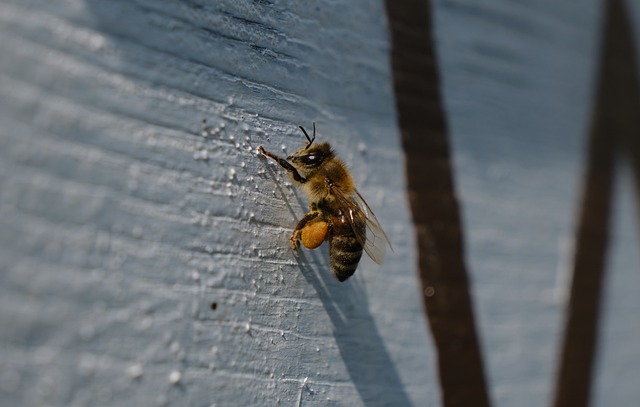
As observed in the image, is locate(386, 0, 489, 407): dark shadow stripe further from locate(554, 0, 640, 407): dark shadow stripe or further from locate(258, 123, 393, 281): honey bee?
locate(554, 0, 640, 407): dark shadow stripe

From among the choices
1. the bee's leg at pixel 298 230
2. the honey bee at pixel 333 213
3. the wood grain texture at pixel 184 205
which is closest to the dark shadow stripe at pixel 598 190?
the wood grain texture at pixel 184 205

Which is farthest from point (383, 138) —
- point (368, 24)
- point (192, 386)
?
point (192, 386)

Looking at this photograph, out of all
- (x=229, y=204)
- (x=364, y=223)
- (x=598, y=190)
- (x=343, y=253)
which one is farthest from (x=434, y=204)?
(x=598, y=190)

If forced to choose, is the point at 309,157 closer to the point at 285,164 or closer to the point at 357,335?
the point at 285,164

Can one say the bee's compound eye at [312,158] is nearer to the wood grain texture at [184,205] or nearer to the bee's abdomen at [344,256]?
the wood grain texture at [184,205]

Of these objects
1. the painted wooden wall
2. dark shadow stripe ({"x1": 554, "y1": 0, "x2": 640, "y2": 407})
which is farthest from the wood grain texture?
dark shadow stripe ({"x1": 554, "y1": 0, "x2": 640, "y2": 407})
